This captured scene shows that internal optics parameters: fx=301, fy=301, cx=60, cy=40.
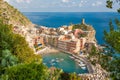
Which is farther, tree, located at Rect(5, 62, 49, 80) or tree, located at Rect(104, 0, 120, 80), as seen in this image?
tree, located at Rect(5, 62, 49, 80)

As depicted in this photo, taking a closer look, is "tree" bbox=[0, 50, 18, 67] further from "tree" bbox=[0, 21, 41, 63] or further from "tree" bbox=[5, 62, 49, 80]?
"tree" bbox=[5, 62, 49, 80]

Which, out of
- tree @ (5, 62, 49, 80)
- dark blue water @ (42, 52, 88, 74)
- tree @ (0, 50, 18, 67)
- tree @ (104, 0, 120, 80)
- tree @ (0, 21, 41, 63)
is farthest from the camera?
dark blue water @ (42, 52, 88, 74)

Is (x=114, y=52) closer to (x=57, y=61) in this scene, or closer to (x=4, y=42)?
(x=4, y=42)

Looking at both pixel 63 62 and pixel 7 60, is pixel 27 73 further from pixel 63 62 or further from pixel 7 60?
pixel 63 62

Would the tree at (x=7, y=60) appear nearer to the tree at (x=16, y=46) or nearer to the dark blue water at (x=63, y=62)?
the tree at (x=16, y=46)

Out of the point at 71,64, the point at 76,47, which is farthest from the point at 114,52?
the point at 76,47

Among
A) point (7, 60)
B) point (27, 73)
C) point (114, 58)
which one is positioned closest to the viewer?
point (114, 58)

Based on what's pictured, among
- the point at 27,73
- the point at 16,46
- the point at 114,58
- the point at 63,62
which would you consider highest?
the point at 114,58

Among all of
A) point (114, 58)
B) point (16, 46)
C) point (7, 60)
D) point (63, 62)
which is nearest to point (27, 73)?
point (114, 58)

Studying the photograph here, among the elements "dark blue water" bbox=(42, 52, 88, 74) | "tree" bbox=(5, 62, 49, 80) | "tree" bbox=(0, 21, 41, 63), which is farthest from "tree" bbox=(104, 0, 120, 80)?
"dark blue water" bbox=(42, 52, 88, 74)
